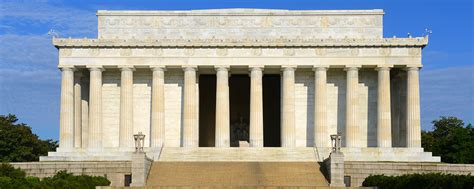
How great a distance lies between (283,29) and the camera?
86.9 m

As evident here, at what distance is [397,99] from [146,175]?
108ft

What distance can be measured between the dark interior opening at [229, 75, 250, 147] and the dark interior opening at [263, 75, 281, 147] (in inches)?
80.7

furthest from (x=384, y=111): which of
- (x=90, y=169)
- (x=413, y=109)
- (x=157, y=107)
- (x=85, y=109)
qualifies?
(x=90, y=169)

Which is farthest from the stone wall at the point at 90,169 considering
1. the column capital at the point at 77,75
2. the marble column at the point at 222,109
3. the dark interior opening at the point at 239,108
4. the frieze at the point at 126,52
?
the dark interior opening at the point at 239,108

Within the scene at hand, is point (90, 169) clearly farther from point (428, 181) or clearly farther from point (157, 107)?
point (428, 181)

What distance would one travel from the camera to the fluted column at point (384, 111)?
270ft

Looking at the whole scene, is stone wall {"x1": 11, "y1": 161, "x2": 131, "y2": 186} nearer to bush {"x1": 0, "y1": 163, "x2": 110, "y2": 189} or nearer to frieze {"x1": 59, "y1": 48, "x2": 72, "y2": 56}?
bush {"x1": 0, "y1": 163, "x2": 110, "y2": 189}

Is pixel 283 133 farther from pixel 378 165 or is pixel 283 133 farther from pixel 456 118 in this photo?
pixel 456 118

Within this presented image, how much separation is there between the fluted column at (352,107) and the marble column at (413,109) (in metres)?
4.61

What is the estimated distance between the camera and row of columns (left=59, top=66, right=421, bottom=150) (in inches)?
3246

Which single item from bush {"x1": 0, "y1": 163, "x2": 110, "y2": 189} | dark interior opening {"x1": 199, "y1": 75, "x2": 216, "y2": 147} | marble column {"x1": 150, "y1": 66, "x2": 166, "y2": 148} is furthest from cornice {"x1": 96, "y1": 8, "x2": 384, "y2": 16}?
bush {"x1": 0, "y1": 163, "x2": 110, "y2": 189}

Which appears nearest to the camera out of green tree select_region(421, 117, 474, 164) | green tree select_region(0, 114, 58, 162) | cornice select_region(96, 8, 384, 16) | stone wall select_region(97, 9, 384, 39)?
green tree select_region(421, 117, 474, 164)

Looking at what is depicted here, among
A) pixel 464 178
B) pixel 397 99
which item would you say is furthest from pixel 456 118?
pixel 464 178

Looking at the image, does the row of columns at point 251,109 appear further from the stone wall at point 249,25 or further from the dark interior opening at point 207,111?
the dark interior opening at point 207,111
